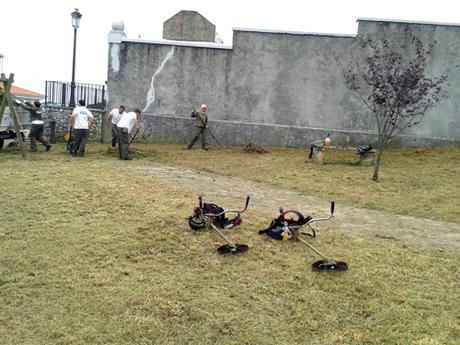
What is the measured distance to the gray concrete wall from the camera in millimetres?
15398

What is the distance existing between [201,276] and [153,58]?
41.9 ft

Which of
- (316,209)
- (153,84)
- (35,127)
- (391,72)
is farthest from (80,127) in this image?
(391,72)

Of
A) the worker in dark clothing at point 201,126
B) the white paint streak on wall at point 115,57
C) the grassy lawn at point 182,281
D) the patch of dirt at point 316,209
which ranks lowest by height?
the grassy lawn at point 182,281

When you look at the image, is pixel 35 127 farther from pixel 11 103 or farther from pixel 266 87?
pixel 266 87

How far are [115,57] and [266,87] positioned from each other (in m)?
5.34

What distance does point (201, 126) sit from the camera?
1523 centimetres

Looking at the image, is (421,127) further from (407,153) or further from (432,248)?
(432,248)

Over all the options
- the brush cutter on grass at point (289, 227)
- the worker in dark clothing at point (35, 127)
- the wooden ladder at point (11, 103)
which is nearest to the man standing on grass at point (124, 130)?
the wooden ladder at point (11, 103)

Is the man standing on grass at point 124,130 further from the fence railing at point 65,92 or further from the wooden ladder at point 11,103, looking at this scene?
the fence railing at point 65,92

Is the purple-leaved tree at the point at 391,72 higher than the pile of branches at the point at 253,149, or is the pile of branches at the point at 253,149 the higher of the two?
the purple-leaved tree at the point at 391,72

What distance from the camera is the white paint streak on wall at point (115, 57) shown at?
1685 centimetres

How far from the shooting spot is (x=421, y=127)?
15516 millimetres

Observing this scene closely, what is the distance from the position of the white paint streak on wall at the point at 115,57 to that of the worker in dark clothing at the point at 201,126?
3.47 meters

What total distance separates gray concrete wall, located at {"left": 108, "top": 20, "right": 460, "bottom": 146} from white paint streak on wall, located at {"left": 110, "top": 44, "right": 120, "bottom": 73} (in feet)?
0.11
